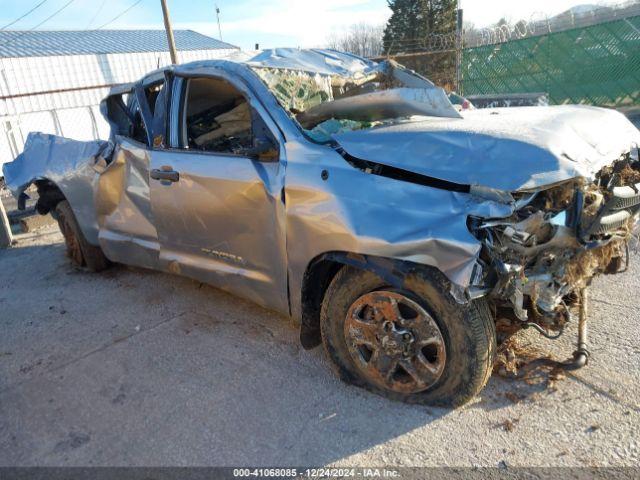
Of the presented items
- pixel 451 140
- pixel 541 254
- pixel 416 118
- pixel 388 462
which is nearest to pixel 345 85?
pixel 416 118

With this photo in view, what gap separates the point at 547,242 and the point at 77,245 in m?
4.69

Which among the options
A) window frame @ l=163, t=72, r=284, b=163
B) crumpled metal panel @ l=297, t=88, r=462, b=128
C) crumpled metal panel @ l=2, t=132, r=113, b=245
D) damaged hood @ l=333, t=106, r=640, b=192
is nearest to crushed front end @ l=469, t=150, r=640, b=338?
damaged hood @ l=333, t=106, r=640, b=192

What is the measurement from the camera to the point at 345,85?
13.0 feet

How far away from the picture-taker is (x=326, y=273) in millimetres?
3000

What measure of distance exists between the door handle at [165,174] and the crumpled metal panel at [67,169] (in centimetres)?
87

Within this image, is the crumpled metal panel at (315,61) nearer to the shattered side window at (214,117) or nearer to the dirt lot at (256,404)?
the shattered side window at (214,117)

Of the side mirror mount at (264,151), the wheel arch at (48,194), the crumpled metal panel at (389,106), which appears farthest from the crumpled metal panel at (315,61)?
the wheel arch at (48,194)

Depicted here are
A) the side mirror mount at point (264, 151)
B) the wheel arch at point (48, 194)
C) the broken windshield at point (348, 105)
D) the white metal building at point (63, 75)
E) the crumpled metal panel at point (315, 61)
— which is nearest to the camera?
the side mirror mount at point (264, 151)

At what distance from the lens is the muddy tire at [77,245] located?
5.13 m

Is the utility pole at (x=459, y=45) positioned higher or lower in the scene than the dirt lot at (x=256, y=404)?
higher

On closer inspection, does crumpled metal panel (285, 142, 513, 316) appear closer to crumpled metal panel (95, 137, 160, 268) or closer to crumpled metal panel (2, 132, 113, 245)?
crumpled metal panel (95, 137, 160, 268)

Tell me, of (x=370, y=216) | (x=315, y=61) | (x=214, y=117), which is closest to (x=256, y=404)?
(x=370, y=216)

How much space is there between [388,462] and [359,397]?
20.3 inches

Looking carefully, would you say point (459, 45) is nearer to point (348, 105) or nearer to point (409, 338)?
point (348, 105)
